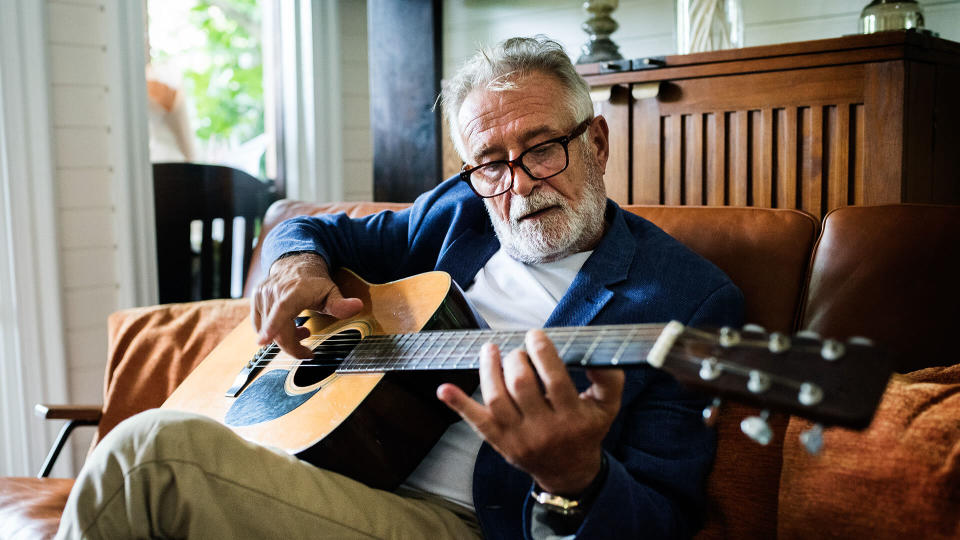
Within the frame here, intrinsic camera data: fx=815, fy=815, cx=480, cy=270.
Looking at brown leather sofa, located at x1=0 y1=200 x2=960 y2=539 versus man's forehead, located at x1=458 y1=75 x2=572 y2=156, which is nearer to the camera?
brown leather sofa, located at x1=0 y1=200 x2=960 y2=539

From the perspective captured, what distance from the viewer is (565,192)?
1.53 meters

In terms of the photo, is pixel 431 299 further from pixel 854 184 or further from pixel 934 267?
pixel 854 184

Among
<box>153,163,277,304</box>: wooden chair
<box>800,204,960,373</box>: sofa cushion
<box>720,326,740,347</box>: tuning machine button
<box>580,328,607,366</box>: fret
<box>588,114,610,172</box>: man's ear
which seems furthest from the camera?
<box>153,163,277,304</box>: wooden chair

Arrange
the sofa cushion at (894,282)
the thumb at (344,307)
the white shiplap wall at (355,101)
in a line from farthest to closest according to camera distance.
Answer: the white shiplap wall at (355,101) → the thumb at (344,307) → the sofa cushion at (894,282)

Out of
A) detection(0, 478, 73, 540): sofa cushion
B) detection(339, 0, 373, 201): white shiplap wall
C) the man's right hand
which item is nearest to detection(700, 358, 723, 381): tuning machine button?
the man's right hand

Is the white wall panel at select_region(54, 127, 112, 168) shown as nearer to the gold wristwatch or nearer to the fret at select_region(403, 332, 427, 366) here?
the fret at select_region(403, 332, 427, 366)

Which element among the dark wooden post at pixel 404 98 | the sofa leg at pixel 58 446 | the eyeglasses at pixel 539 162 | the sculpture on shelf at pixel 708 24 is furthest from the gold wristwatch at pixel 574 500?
the dark wooden post at pixel 404 98

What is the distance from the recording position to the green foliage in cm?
303

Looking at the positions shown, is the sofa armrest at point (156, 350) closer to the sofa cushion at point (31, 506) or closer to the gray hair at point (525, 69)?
the sofa cushion at point (31, 506)

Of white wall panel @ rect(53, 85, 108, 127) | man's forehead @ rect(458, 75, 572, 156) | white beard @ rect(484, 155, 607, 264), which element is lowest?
white beard @ rect(484, 155, 607, 264)

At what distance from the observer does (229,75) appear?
3.17 meters

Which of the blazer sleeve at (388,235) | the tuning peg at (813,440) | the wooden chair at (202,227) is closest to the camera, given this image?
the tuning peg at (813,440)

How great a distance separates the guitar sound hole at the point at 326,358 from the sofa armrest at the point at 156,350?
632 millimetres

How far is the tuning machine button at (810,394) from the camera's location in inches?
28.6
